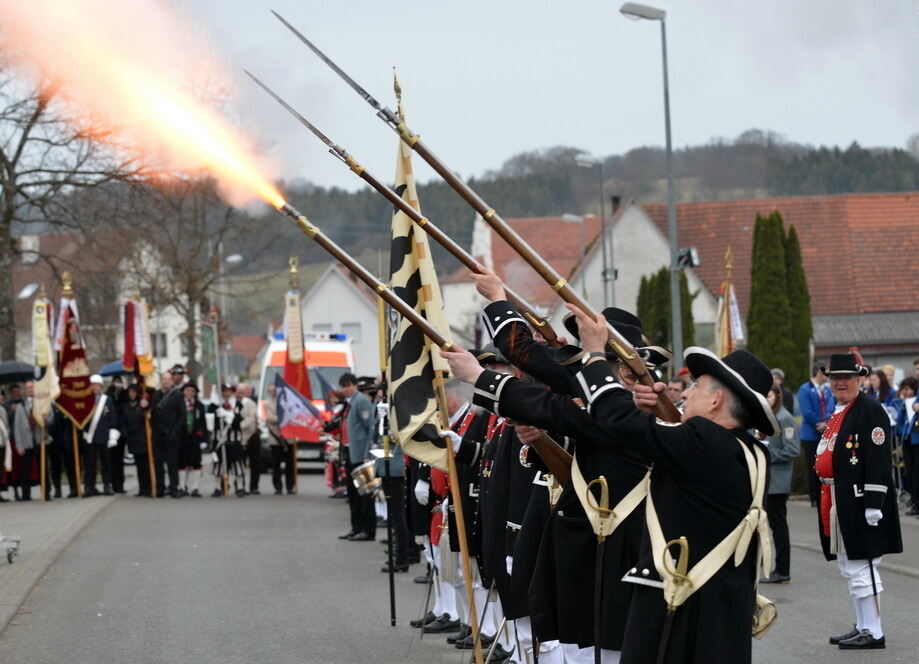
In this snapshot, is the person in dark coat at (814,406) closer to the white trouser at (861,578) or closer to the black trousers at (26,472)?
the white trouser at (861,578)

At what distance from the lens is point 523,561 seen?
686cm

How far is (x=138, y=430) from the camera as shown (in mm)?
23766

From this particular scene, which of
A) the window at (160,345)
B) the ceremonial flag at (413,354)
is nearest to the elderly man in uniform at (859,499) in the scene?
the ceremonial flag at (413,354)

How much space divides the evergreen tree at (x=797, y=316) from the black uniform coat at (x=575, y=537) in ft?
91.3

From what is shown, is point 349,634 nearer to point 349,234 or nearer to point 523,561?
point 523,561

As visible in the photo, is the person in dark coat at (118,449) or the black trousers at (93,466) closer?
the black trousers at (93,466)

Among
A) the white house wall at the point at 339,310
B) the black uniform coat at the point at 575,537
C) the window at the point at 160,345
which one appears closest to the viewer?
the black uniform coat at the point at 575,537

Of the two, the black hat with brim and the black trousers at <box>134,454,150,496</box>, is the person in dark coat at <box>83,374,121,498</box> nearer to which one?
the black trousers at <box>134,454,150,496</box>

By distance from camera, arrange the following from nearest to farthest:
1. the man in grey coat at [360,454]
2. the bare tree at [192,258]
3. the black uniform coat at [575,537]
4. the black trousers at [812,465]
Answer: the black uniform coat at [575,537] < the man in grey coat at [360,454] < the black trousers at [812,465] < the bare tree at [192,258]

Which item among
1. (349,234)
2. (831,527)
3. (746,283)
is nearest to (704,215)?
(746,283)

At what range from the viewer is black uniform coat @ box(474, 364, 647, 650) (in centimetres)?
553

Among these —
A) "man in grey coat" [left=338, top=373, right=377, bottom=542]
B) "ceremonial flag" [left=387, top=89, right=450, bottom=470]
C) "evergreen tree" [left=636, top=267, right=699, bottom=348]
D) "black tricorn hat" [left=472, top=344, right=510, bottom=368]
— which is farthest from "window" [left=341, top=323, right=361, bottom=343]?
"black tricorn hat" [left=472, top=344, right=510, bottom=368]

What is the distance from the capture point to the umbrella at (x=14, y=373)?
25858 millimetres

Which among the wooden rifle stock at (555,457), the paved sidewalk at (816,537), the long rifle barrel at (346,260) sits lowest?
the paved sidewalk at (816,537)
